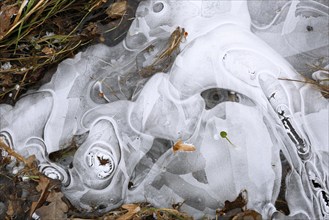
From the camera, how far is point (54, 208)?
1.83 m

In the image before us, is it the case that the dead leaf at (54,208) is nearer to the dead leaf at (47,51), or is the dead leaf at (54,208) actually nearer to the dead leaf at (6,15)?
the dead leaf at (47,51)

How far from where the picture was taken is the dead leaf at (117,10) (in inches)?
81.1

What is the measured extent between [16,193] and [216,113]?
1.04 m

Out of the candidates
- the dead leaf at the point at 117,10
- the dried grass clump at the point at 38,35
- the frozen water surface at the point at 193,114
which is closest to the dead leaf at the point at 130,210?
the frozen water surface at the point at 193,114

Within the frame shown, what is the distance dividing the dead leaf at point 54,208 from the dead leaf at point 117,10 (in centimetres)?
92

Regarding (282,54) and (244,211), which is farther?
(282,54)

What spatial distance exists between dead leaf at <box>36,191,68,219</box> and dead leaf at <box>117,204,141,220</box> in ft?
0.86

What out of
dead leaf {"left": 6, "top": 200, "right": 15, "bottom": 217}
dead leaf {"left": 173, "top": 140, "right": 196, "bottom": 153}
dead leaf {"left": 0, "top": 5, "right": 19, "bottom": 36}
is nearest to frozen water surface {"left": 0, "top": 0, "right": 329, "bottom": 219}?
dead leaf {"left": 173, "top": 140, "right": 196, "bottom": 153}

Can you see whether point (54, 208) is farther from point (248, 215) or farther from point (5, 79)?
point (248, 215)

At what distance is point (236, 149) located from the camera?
6.52 ft

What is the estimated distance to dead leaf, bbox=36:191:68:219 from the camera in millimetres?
1818

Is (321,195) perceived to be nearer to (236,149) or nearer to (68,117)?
(236,149)

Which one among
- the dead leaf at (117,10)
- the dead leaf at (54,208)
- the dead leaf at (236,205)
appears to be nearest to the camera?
the dead leaf at (54,208)

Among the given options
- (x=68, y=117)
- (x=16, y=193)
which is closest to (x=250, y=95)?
(x=68, y=117)
